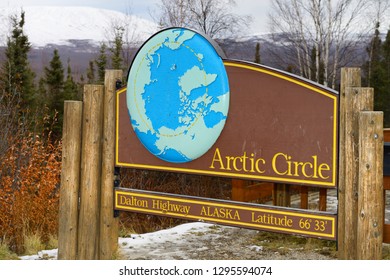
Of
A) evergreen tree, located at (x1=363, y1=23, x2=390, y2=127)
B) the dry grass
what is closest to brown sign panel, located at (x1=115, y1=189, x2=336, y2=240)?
the dry grass

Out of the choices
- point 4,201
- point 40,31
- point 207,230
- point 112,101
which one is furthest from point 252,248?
point 40,31

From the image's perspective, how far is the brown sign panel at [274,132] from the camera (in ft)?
14.0

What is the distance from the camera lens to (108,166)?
17.6 feet

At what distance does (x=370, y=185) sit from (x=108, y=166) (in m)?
2.52

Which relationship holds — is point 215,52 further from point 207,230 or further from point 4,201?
point 4,201

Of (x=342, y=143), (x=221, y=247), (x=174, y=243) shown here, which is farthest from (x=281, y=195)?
(x=342, y=143)

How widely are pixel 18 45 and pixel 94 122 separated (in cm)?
2115

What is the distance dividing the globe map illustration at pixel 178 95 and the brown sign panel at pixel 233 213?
0.41 m

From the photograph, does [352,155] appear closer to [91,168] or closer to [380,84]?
[91,168]

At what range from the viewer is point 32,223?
7371 millimetres

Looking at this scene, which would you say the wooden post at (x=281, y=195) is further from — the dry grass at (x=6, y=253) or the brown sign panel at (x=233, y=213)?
the dry grass at (x=6, y=253)

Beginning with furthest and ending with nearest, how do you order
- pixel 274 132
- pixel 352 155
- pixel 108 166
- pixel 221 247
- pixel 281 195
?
pixel 281 195 → pixel 221 247 → pixel 108 166 → pixel 274 132 → pixel 352 155


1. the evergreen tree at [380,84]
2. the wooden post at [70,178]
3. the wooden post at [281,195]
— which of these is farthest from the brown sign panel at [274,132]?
the evergreen tree at [380,84]

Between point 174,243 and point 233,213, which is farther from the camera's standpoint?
point 174,243
